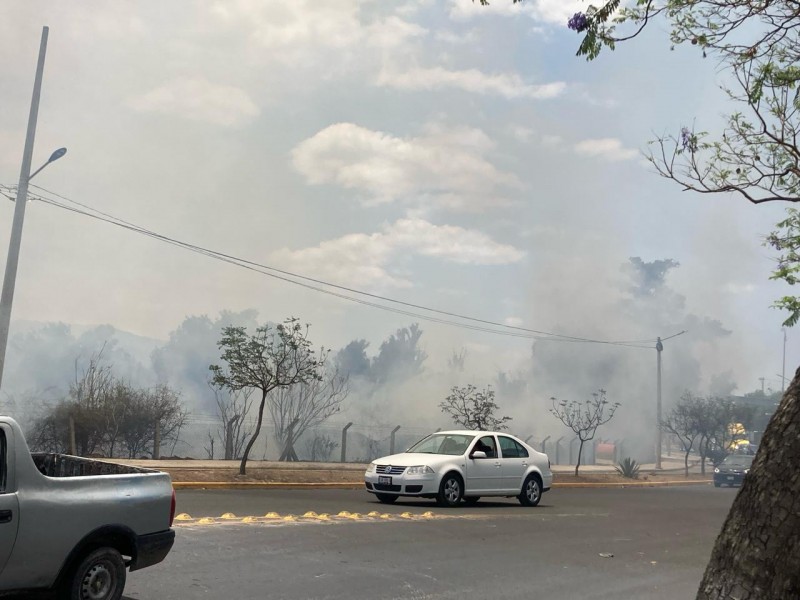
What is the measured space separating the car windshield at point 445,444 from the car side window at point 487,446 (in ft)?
0.62

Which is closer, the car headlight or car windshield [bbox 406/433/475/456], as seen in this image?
the car headlight

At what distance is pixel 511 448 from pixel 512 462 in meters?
0.34

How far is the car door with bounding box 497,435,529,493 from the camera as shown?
1661 centimetres

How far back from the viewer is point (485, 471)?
16188mm

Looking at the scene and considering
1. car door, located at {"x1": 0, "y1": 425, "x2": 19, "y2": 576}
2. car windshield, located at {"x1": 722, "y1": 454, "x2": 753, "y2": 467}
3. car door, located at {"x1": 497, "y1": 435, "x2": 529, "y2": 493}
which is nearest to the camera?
car door, located at {"x1": 0, "y1": 425, "x2": 19, "y2": 576}

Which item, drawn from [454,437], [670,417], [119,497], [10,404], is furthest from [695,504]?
[670,417]

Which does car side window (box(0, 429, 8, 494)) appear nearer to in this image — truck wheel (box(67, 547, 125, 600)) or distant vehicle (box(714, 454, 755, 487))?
truck wheel (box(67, 547, 125, 600))

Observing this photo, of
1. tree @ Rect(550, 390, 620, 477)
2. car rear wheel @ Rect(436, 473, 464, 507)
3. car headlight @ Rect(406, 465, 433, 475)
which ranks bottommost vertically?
car rear wheel @ Rect(436, 473, 464, 507)

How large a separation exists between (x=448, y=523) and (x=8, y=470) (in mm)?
8541

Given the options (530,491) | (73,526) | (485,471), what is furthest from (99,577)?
(530,491)

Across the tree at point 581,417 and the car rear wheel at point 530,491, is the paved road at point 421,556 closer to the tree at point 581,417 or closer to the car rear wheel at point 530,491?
the car rear wheel at point 530,491

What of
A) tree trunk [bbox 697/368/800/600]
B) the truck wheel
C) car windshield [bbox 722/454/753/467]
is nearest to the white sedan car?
the truck wheel

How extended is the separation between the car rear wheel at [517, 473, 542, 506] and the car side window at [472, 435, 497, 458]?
1.22m

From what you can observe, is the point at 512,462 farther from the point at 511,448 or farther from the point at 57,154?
the point at 57,154
